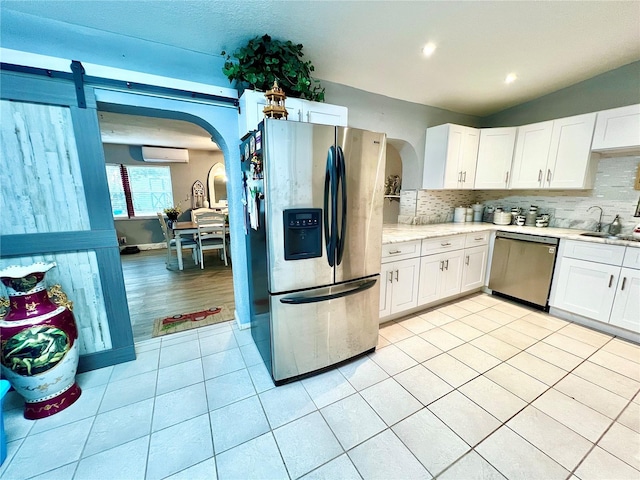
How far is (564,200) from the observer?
3096 mm

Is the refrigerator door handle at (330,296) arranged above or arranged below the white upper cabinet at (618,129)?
below

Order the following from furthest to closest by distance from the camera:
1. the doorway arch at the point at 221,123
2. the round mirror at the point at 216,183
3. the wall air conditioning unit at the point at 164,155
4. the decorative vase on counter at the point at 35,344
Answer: the round mirror at the point at 216,183 < the wall air conditioning unit at the point at 164,155 < the doorway arch at the point at 221,123 < the decorative vase on counter at the point at 35,344

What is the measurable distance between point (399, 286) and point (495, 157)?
228cm

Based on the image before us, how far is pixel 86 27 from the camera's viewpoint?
1.71 metres

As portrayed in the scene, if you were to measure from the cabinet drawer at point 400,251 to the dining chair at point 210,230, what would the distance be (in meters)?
3.17

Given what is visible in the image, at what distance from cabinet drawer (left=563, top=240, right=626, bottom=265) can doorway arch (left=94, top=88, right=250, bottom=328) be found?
3255 millimetres

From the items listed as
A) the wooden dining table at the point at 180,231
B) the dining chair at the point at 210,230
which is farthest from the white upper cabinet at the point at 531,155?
the wooden dining table at the point at 180,231

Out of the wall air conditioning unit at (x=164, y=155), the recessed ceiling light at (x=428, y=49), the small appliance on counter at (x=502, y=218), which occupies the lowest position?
the small appliance on counter at (x=502, y=218)

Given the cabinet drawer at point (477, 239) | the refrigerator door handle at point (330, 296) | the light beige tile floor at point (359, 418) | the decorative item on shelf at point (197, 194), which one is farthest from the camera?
the decorative item on shelf at point (197, 194)

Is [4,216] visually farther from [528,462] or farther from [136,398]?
[528,462]

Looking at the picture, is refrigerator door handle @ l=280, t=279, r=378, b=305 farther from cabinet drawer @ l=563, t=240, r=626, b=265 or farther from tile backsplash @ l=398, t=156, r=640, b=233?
cabinet drawer @ l=563, t=240, r=626, b=265

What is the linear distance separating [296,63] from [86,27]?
1420mm

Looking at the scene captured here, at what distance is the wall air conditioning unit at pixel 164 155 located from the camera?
5.66m

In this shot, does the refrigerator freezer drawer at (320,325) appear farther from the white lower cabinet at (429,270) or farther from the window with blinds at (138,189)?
the window with blinds at (138,189)
